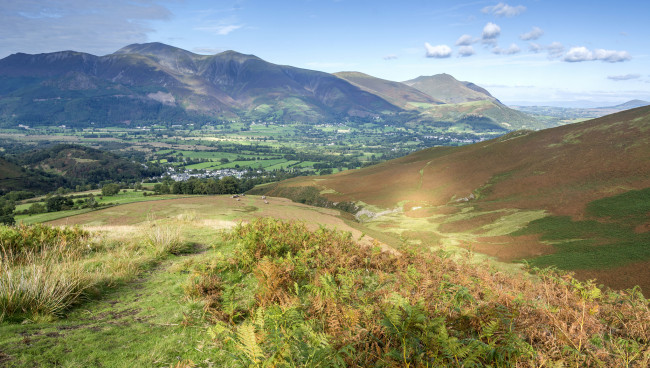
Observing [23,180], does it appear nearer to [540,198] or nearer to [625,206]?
[540,198]

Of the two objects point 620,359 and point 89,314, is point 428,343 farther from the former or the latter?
point 89,314

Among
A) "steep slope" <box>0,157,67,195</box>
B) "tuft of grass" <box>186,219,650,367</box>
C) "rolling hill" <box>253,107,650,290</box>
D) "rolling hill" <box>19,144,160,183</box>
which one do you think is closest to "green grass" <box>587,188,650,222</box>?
"rolling hill" <box>253,107,650,290</box>

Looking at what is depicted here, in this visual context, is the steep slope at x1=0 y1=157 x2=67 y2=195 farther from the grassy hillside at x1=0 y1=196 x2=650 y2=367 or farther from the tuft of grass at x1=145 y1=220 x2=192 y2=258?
the grassy hillside at x1=0 y1=196 x2=650 y2=367

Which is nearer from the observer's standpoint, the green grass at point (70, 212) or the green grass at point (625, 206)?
the green grass at point (625, 206)

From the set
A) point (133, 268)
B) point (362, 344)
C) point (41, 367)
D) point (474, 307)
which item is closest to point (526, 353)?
point (474, 307)

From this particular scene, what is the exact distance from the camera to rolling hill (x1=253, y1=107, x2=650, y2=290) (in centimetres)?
2745

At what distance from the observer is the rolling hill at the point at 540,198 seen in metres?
27.5

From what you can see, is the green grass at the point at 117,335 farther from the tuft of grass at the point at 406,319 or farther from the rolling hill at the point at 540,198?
the rolling hill at the point at 540,198

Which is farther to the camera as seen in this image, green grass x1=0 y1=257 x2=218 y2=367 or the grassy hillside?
green grass x1=0 y1=257 x2=218 y2=367

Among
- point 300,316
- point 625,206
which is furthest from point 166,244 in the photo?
point 625,206

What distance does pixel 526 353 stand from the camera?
3971mm

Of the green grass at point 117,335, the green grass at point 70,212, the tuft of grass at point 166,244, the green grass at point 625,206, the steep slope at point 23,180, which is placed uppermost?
the green grass at point 117,335

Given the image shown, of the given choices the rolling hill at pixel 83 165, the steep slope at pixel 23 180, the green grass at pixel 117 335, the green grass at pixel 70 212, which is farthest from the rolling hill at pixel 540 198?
the rolling hill at pixel 83 165

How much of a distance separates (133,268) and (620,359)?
1047 cm
